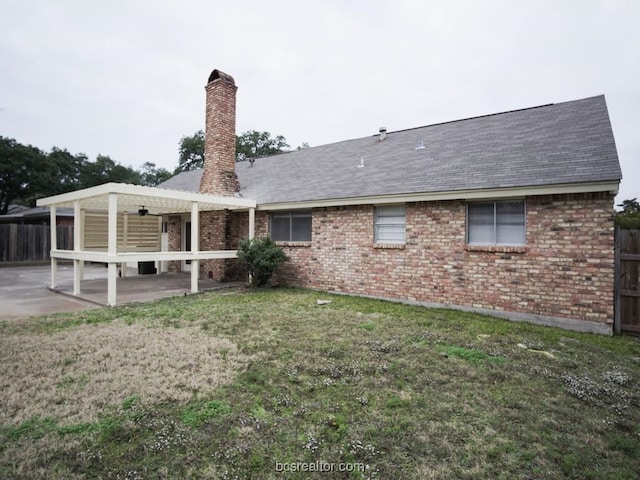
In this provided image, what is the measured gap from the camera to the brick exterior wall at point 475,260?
6.00m

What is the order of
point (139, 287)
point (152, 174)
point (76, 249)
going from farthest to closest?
point (152, 174), point (139, 287), point (76, 249)

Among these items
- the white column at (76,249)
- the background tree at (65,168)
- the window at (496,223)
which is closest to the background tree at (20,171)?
the background tree at (65,168)

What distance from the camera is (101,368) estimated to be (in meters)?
3.89

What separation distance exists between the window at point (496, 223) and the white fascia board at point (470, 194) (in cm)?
30

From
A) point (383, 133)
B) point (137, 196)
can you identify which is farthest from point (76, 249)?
point (383, 133)

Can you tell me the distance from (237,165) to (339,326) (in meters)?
12.1

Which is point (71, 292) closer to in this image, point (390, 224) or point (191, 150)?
point (390, 224)

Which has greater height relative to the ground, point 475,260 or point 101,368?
point 475,260

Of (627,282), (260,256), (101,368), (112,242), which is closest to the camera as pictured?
(101,368)

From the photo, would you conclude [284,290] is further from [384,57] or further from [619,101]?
[619,101]

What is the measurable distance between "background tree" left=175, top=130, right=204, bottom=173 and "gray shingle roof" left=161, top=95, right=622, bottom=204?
24048 mm

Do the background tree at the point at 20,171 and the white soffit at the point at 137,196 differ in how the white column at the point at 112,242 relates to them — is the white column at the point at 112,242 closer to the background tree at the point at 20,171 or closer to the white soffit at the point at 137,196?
the white soffit at the point at 137,196

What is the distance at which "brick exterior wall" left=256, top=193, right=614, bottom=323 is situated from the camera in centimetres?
600

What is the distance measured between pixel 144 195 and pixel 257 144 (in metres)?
30.1
